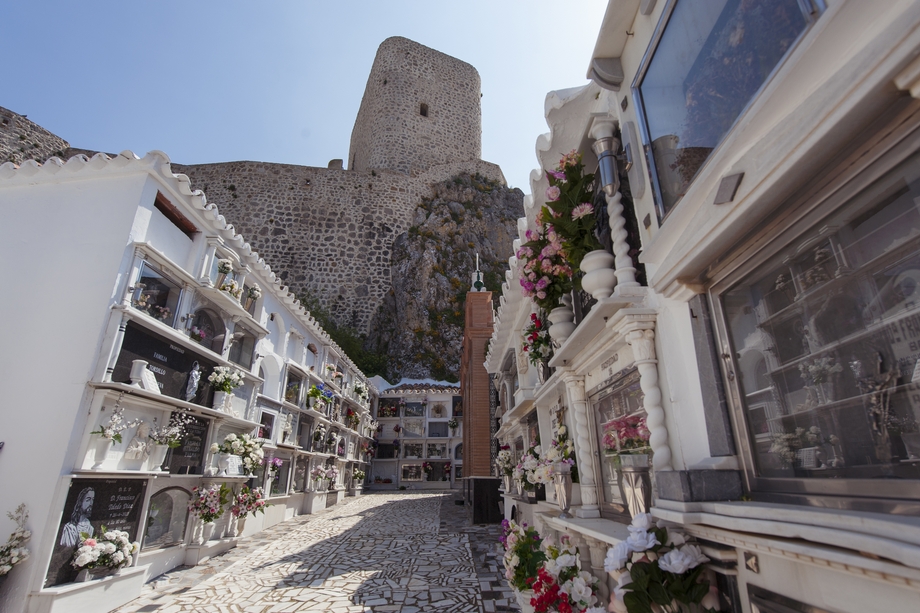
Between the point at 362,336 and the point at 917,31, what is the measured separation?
29.5 meters

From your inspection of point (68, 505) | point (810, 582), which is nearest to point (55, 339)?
point (68, 505)

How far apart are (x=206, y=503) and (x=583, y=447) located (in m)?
7.68

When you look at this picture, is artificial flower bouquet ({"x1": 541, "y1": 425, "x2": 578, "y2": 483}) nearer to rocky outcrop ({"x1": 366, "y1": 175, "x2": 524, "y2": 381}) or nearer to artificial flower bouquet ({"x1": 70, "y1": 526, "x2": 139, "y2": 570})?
artificial flower bouquet ({"x1": 70, "y1": 526, "x2": 139, "y2": 570})

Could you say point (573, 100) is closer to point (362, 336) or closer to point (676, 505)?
point (676, 505)

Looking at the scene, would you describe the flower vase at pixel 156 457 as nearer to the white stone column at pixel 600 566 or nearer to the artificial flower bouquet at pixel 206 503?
the artificial flower bouquet at pixel 206 503

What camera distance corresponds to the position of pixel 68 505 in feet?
19.9

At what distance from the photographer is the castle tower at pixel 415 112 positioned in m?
35.0

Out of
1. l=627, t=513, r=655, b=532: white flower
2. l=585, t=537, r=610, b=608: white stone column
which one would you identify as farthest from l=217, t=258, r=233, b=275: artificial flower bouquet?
l=627, t=513, r=655, b=532: white flower

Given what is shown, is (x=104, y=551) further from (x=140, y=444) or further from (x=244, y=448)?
(x=244, y=448)

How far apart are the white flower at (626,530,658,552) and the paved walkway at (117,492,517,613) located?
440 centimetres

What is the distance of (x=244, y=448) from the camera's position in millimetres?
10078

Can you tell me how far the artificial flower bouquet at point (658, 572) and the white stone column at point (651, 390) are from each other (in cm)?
60

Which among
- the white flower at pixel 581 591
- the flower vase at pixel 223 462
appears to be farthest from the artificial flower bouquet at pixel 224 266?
the white flower at pixel 581 591

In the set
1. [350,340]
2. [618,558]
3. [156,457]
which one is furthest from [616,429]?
[350,340]
